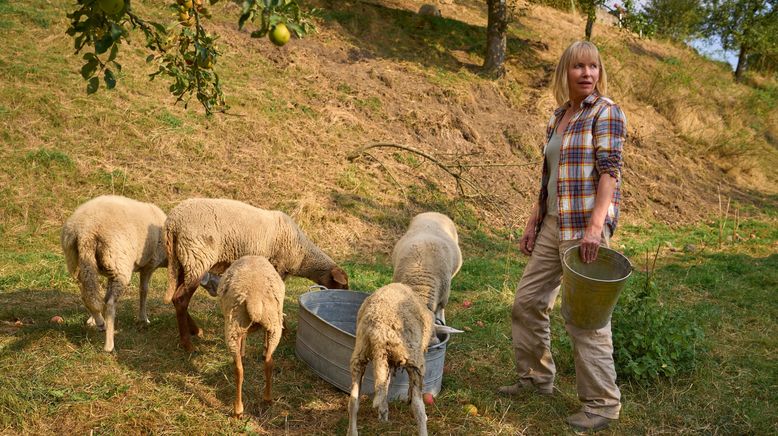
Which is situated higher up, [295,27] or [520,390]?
[295,27]

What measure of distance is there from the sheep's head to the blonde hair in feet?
10.5

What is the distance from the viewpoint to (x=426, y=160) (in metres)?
12.8

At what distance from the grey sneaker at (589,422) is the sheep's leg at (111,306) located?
3.80 metres

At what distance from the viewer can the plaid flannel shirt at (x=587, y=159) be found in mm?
4031

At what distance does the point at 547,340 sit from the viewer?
15.6 feet

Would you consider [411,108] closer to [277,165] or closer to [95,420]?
[277,165]

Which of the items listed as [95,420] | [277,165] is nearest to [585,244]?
[95,420]

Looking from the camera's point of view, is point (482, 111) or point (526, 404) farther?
point (482, 111)

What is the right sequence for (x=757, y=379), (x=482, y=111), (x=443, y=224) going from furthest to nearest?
(x=482, y=111), (x=443, y=224), (x=757, y=379)

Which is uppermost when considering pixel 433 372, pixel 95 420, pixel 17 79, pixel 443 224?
pixel 17 79

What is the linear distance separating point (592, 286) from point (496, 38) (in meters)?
13.8

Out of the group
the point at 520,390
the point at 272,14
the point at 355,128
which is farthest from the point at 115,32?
the point at 355,128

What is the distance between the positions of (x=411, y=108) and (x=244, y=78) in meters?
3.83

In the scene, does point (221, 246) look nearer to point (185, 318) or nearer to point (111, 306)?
point (185, 318)
